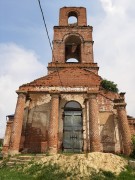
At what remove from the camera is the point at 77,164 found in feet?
32.4

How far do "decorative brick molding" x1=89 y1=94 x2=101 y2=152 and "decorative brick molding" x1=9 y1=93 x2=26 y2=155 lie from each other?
15.2 feet

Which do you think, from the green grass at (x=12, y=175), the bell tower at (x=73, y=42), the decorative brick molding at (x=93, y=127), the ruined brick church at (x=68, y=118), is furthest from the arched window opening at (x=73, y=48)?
the green grass at (x=12, y=175)

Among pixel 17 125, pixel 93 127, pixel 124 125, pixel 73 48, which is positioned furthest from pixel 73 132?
pixel 73 48

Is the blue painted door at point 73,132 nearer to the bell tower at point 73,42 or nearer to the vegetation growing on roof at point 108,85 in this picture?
the vegetation growing on roof at point 108,85

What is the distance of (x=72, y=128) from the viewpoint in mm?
15383

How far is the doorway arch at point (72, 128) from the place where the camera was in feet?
48.5

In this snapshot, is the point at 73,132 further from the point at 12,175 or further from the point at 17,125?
the point at 12,175

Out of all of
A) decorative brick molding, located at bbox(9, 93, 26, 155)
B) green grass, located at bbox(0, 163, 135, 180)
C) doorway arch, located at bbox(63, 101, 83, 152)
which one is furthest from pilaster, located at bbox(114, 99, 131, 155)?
decorative brick molding, located at bbox(9, 93, 26, 155)

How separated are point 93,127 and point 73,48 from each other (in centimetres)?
1265

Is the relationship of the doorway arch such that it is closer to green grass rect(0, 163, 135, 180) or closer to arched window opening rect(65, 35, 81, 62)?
green grass rect(0, 163, 135, 180)

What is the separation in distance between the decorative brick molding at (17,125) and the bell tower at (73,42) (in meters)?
6.45

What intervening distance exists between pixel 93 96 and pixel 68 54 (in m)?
10.7

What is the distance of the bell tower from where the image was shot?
69.4 ft

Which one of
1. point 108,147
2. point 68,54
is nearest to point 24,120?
point 108,147
